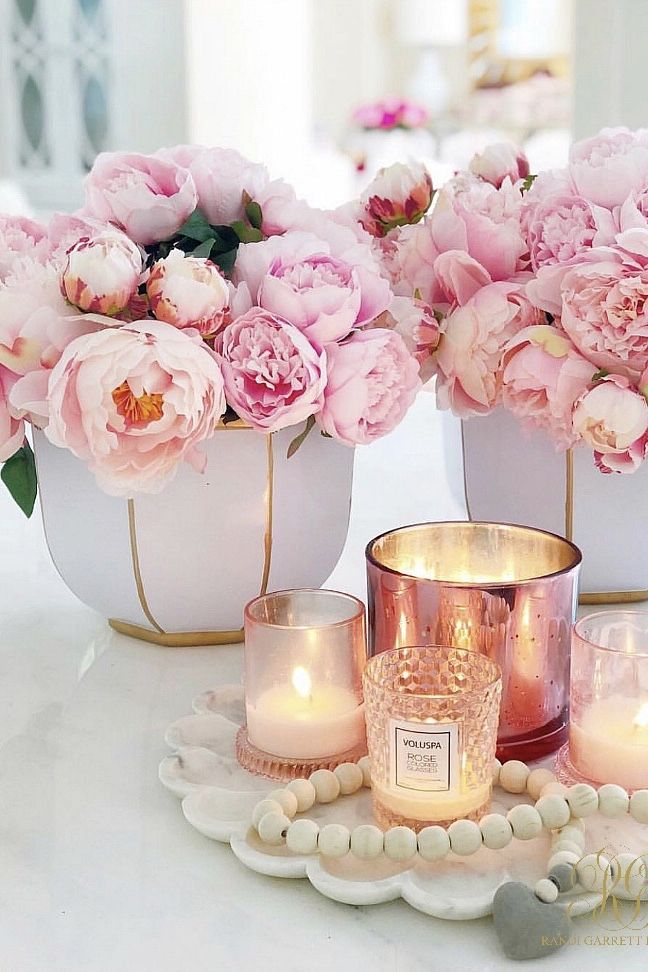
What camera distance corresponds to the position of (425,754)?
0.57m

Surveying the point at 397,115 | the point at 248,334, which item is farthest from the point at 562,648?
the point at 397,115

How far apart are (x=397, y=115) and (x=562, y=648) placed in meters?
5.70

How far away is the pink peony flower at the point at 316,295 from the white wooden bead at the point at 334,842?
28cm

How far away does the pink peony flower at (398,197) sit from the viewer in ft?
2.87

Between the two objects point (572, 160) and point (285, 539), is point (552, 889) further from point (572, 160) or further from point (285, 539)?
point (572, 160)

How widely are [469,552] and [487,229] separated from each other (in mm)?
213

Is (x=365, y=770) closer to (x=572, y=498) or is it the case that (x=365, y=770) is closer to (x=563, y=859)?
(x=563, y=859)

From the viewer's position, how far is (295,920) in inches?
21.1

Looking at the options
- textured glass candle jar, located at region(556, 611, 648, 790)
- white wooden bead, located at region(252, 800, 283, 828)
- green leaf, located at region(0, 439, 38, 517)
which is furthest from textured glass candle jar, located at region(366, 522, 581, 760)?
green leaf, located at region(0, 439, 38, 517)

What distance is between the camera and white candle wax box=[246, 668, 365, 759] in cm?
65

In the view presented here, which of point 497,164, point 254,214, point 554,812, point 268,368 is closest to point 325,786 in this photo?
point 554,812

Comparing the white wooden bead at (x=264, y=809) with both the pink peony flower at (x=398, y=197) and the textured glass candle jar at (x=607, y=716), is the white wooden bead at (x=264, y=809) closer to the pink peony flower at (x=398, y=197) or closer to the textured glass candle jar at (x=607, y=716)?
the textured glass candle jar at (x=607, y=716)

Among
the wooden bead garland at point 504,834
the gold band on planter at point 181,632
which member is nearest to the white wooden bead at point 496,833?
the wooden bead garland at point 504,834

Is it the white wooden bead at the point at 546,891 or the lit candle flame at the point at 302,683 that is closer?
the white wooden bead at the point at 546,891
